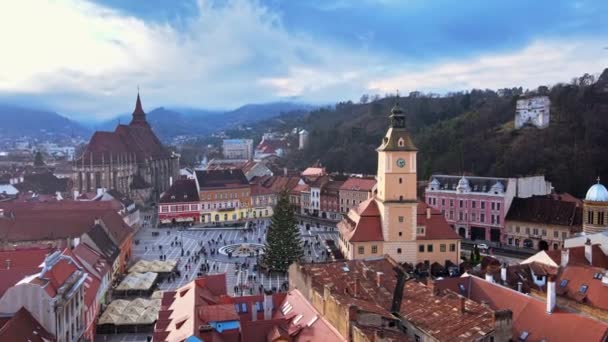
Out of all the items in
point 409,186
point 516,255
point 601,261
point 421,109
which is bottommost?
point 516,255

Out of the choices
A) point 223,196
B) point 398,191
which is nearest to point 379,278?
point 398,191

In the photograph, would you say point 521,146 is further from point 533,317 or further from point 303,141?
point 303,141

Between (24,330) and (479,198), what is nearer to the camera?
(24,330)

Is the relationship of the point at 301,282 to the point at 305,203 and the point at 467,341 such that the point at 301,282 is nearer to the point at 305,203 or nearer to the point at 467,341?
the point at 467,341

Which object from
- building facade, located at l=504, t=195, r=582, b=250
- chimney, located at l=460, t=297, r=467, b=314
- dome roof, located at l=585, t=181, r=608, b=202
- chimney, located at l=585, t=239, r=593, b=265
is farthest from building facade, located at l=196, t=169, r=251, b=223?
chimney, located at l=460, t=297, r=467, b=314

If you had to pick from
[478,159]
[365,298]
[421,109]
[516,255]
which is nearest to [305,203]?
[478,159]

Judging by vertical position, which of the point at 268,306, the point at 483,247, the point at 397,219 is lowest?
the point at 483,247

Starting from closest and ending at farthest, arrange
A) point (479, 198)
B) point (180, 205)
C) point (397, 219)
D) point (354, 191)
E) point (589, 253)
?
point (589, 253) → point (397, 219) → point (479, 198) → point (180, 205) → point (354, 191)

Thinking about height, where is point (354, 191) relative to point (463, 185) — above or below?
below
